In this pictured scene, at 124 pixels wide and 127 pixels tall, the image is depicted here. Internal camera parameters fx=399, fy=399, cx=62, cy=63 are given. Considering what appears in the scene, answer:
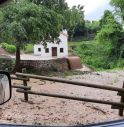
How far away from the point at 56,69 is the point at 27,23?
5.97 m

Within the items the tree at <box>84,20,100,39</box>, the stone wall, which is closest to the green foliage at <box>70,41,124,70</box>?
the tree at <box>84,20,100,39</box>

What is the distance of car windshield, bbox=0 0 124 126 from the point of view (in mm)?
9773

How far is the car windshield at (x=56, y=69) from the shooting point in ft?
32.1

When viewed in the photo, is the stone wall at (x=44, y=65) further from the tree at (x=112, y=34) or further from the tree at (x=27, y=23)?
the tree at (x=112, y=34)

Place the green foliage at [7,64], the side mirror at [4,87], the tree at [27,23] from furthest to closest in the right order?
the green foliage at [7,64]
the tree at [27,23]
the side mirror at [4,87]

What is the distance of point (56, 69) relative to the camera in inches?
1024

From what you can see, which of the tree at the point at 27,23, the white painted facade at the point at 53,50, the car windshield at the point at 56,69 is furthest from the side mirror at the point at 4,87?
the white painted facade at the point at 53,50

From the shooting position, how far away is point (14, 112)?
396 inches

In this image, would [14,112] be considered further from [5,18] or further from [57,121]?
[5,18]

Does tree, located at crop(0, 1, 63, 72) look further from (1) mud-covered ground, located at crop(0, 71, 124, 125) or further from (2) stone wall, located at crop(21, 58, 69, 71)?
(1) mud-covered ground, located at crop(0, 71, 124, 125)

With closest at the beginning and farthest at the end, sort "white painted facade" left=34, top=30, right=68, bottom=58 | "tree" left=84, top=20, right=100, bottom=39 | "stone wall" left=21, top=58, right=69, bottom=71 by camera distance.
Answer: "stone wall" left=21, top=58, right=69, bottom=71, "white painted facade" left=34, top=30, right=68, bottom=58, "tree" left=84, top=20, right=100, bottom=39

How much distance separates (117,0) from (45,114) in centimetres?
3134

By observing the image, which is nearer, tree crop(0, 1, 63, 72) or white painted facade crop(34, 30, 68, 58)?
tree crop(0, 1, 63, 72)

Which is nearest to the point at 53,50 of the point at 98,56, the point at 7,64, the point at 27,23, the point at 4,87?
the point at 98,56
